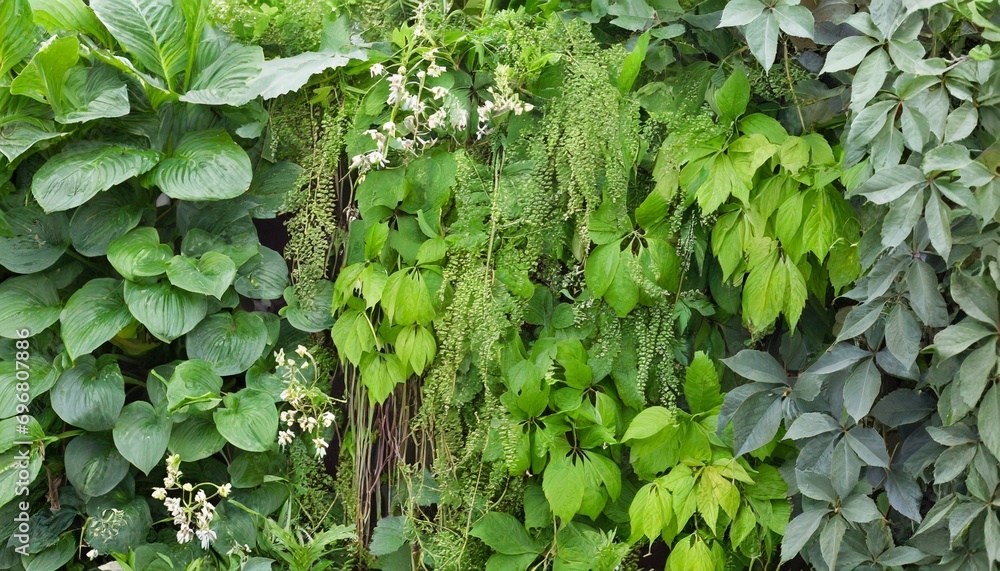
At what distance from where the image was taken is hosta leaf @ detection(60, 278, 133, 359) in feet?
4.58

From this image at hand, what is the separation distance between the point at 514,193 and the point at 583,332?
282 mm

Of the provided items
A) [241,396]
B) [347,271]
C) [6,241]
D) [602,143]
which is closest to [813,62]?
[602,143]

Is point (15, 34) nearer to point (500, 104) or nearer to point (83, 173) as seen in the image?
point (83, 173)

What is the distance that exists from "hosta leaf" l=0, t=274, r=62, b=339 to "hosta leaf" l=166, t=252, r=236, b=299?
266 mm

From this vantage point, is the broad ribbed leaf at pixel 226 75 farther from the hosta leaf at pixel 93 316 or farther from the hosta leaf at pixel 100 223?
the hosta leaf at pixel 93 316

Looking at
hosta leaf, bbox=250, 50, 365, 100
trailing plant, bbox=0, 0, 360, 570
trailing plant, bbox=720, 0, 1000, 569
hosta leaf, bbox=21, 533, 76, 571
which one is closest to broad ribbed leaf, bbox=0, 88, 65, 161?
trailing plant, bbox=0, 0, 360, 570

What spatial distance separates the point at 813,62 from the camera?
131 centimetres

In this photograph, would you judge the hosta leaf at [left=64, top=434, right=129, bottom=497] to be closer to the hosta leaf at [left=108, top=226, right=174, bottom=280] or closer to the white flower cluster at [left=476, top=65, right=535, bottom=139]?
the hosta leaf at [left=108, top=226, right=174, bottom=280]

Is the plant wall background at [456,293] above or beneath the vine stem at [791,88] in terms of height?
beneath

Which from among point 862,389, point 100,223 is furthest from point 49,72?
point 862,389

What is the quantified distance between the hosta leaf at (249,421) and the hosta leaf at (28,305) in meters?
0.37

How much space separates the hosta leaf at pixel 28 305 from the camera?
1.44 metres

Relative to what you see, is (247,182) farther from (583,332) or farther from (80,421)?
(583,332)

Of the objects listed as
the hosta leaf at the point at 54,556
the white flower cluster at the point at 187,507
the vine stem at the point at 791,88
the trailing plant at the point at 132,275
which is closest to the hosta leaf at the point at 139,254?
the trailing plant at the point at 132,275
